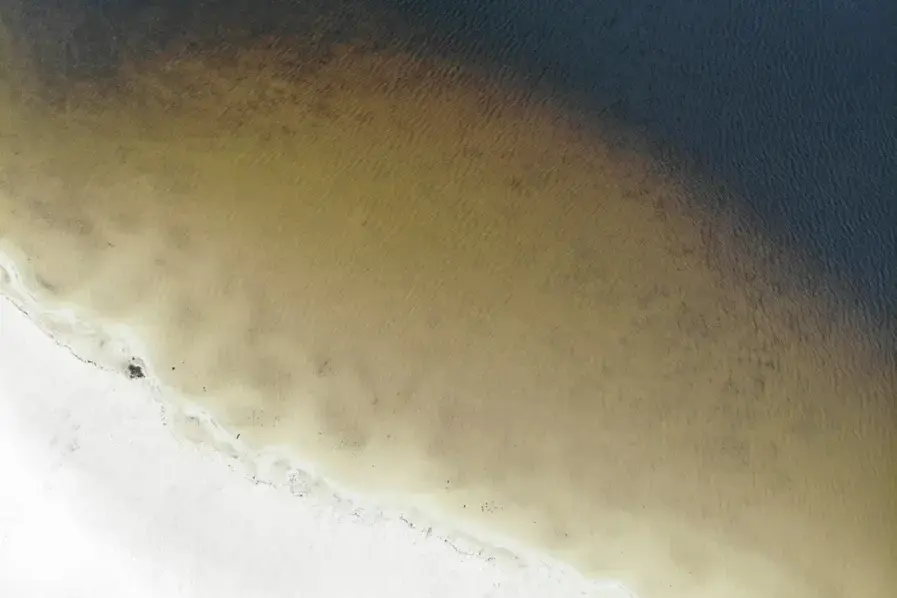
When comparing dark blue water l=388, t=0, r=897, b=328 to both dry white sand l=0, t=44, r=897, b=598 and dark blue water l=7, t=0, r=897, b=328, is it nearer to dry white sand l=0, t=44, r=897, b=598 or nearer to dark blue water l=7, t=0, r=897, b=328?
dark blue water l=7, t=0, r=897, b=328

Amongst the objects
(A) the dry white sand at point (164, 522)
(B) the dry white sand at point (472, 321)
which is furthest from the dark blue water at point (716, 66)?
(A) the dry white sand at point (164, 522)

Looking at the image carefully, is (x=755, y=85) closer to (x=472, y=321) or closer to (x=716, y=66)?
→ (x=716, y=66)

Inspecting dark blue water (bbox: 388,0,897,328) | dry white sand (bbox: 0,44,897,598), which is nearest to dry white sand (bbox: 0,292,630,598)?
dry white sand (bbox: 0,44,897,598)

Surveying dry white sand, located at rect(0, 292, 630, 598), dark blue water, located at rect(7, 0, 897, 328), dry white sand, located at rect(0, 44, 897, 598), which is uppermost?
dark blue water, located at rect(7, 0, 897, 328)

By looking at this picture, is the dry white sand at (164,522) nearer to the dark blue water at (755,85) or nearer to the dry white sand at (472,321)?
the dry white sand at (472,321)

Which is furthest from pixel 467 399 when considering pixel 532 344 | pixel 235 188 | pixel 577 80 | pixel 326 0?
pixel 326 0

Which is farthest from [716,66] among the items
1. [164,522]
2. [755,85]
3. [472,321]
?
[164,522]
